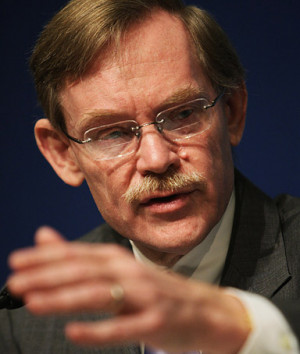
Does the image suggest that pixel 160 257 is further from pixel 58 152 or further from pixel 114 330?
pixel 114 330

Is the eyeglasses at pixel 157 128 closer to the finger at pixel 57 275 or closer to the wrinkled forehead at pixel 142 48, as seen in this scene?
the wrinkled forehead at pixel 142 48

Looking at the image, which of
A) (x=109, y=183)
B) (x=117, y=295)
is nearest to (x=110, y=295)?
(x=117, y=295)

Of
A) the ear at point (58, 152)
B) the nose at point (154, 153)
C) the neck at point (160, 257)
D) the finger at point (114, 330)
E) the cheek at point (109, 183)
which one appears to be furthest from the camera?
the ear at point (58, 152)

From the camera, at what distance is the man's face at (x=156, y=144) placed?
1471mm

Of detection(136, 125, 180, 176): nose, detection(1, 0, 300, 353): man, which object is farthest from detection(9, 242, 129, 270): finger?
detection(136, 125, 180, 176): nose

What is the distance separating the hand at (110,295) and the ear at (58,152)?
100 cm

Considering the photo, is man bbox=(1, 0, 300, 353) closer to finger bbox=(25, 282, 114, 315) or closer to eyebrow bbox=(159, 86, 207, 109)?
eyebrow bbox=(159, 86, 207, 109)

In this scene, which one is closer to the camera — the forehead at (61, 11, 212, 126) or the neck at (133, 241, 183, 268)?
the forehead at (61, 11, 212, 126)

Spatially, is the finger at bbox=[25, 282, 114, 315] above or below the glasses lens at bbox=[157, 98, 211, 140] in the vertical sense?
above

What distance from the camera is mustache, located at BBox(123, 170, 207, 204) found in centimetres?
144

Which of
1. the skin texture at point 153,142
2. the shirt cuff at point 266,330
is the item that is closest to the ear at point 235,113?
the skin texture at point 153,142

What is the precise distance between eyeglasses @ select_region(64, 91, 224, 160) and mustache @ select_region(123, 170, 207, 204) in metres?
0.10

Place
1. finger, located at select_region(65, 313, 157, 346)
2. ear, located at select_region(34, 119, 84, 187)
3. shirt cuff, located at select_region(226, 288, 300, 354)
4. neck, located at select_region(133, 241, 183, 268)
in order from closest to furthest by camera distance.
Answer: finger, located at select_region(65, 313, 157, 346)
shirt cuff, located at select_region(226, 288, 300, 354)
neck, located at select_region(133, 241, 183, 268)
ear, located at select_region(34, 119, 84, 187)

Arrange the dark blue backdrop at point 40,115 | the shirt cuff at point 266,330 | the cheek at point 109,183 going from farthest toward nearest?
the dark blue backdrop at point 40,115 → the cheek at point 109,183 → the shirt cuff at point 266,330
